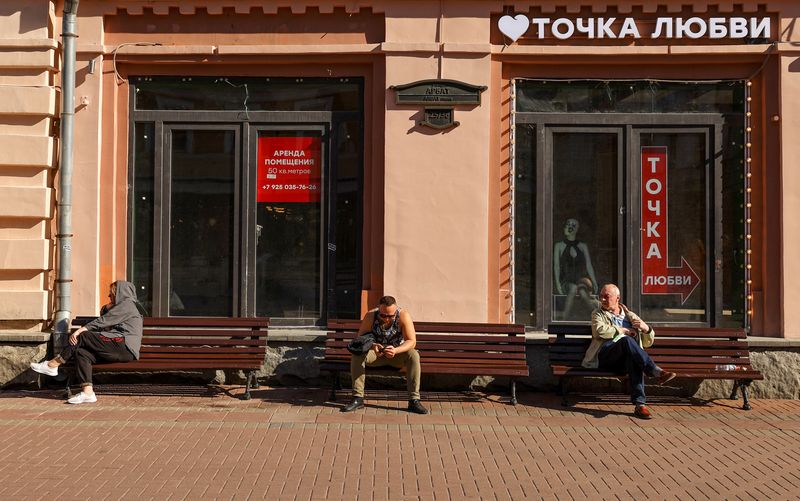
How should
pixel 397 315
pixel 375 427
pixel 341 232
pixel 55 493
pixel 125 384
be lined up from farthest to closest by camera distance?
pixel 341 232, pixel 125 384, pixel 397 315, pixel 375 427, pixel 55 493

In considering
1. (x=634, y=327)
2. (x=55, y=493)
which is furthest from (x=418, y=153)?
(x=55, y=493)

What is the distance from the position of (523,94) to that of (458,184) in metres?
1.39

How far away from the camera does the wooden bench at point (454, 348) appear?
901 centimetres

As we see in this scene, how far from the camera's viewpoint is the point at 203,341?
9469 millimetres

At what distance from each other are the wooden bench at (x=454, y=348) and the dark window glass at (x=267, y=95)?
270 centimetres

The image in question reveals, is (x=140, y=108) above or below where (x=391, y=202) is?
above

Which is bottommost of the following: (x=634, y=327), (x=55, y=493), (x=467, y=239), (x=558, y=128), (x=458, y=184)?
(x=55, y=493)

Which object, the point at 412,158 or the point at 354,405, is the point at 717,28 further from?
the point at 354,405

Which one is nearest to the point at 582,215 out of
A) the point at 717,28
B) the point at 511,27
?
the point at 511,27

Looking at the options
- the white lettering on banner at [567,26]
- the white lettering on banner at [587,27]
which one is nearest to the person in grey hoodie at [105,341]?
the white lettering on banner at [567,26]

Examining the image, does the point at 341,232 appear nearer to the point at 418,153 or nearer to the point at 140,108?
the point at 418,153

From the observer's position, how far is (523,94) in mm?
10180

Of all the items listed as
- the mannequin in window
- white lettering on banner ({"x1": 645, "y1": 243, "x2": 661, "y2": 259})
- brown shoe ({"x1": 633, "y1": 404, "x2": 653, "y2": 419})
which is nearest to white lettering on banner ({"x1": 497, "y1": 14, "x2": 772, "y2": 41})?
the mannequin in window

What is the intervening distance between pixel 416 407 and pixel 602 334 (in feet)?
6.58
